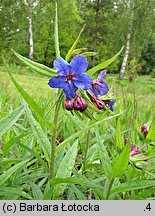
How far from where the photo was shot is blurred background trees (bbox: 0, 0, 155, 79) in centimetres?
1681

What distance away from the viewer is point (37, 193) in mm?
1169

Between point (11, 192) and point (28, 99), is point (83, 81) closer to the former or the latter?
point (28, 99)

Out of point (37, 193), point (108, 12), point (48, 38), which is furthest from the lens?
point (48, 38)

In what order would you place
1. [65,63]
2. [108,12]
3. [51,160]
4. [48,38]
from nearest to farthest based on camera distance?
[65,63]
[51,160]
[108,12]
[48,38]

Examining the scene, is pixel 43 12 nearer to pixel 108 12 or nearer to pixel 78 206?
pixel 108 12

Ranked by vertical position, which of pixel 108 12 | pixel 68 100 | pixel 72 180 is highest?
pixel 108 12

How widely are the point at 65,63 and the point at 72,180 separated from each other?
0.39 metres

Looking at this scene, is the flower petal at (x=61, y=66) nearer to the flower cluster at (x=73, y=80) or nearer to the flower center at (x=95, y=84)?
the flower cluster at (x=73, y=80)

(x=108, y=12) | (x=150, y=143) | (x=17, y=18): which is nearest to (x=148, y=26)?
(x=108, y=12)

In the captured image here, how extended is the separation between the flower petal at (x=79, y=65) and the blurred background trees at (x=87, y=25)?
13.4 m

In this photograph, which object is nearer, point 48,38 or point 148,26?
point 148,26

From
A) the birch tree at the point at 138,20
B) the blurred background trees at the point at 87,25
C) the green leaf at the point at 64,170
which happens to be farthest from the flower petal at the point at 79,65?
the birch tree at the point at 138,20

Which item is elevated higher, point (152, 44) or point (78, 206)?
point (152, 44)

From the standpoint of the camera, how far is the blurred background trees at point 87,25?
55.2 ft
